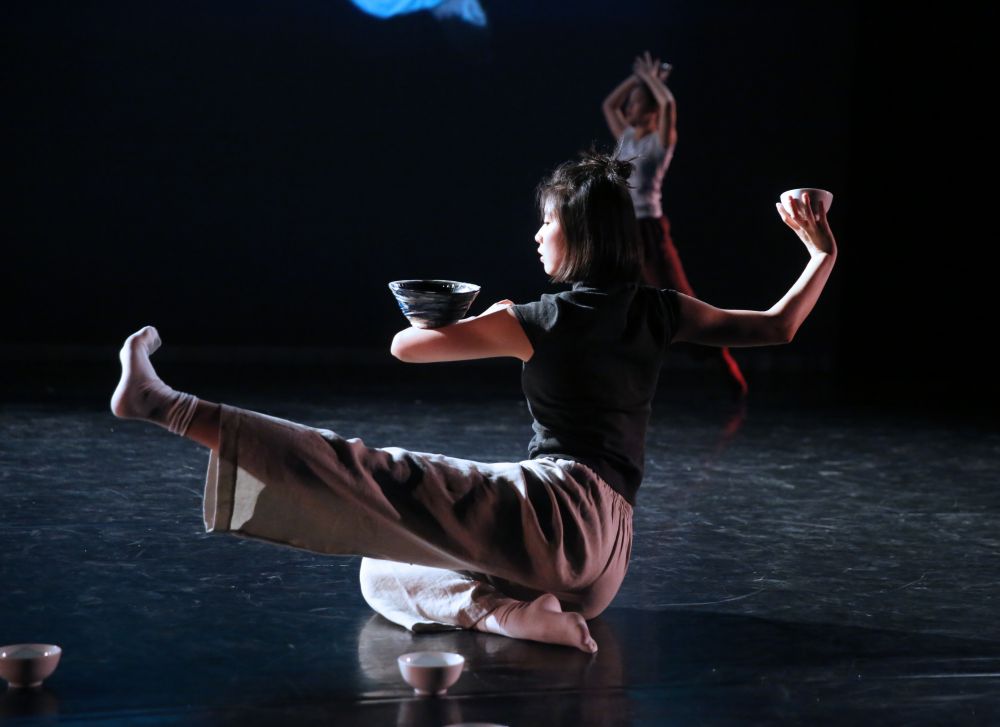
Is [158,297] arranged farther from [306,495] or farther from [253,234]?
[306,495]

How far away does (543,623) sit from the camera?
78.2 inches

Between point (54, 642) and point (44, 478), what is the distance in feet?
4.63

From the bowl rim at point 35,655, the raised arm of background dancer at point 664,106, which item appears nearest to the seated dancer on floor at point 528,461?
the bowl rim at point 35,655

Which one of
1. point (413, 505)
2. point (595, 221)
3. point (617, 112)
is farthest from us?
point (617, 112)

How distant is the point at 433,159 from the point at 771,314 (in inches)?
175

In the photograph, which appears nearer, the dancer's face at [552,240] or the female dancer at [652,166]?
the dancer's face at [552,240]

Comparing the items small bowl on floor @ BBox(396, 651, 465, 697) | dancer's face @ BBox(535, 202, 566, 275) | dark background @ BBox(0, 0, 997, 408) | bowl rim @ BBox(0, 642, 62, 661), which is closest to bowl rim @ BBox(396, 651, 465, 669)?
small bowl on floor @ BBox(396, 651, 465, 697)

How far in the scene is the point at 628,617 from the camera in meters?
2.21

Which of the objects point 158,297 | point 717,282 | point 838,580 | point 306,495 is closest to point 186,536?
point 306,495

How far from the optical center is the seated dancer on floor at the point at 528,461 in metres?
1.80

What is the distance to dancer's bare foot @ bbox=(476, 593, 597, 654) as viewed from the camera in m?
1.98

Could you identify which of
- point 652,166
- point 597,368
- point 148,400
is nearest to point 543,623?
point 597,368

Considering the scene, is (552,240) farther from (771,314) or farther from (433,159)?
(433,159)

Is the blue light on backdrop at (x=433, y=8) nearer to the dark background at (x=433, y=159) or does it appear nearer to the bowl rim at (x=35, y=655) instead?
the dark background at (x=433, y=159)
